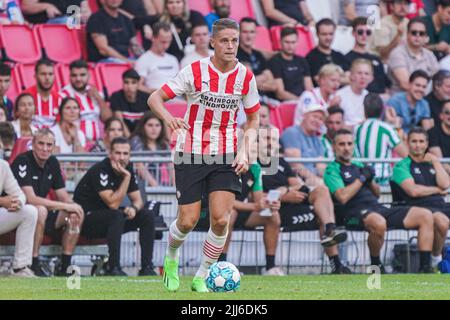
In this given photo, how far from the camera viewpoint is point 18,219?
15.1 meters

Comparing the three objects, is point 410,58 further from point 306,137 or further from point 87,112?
point 87,112

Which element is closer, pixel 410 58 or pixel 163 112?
pixel 163 112

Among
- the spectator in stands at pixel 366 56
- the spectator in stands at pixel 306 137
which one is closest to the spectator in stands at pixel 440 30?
the spectator in stands at pixel 366 56

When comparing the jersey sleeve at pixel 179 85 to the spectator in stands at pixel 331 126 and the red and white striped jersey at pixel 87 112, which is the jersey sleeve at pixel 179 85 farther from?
the spectator in stands at pixel 331 126

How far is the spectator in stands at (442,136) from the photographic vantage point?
18.6 metres

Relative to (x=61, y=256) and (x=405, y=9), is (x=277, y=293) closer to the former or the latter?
(x=61, y=256)

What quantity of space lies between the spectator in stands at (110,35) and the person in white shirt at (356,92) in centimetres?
336

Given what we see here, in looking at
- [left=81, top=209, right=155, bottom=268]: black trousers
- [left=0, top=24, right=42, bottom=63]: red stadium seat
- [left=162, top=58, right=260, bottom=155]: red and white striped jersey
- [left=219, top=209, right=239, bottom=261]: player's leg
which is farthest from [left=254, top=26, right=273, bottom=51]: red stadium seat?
[left=162, top=58, right=260, bottom=155]: red and white striped jersey

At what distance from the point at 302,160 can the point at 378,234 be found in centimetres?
148

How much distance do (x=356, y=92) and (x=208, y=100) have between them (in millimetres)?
8570

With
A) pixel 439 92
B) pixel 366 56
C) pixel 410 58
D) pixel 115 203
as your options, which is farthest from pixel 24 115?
pixel 410 58

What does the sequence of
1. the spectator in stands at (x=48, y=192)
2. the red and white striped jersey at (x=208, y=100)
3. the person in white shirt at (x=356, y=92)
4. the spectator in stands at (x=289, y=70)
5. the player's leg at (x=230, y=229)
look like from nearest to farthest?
1. the red and white striped jersey at (x=208, y=100)
2. the spectator in stands at (x=48, y=192)
3. the player's leg at (x=230, y=229)
4. the person in white shirt at (x=356, y=92)
5. the spectator in stands at (x=289, y=70)

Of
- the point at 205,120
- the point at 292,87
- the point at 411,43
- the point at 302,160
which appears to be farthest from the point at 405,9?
the point at 205,120
